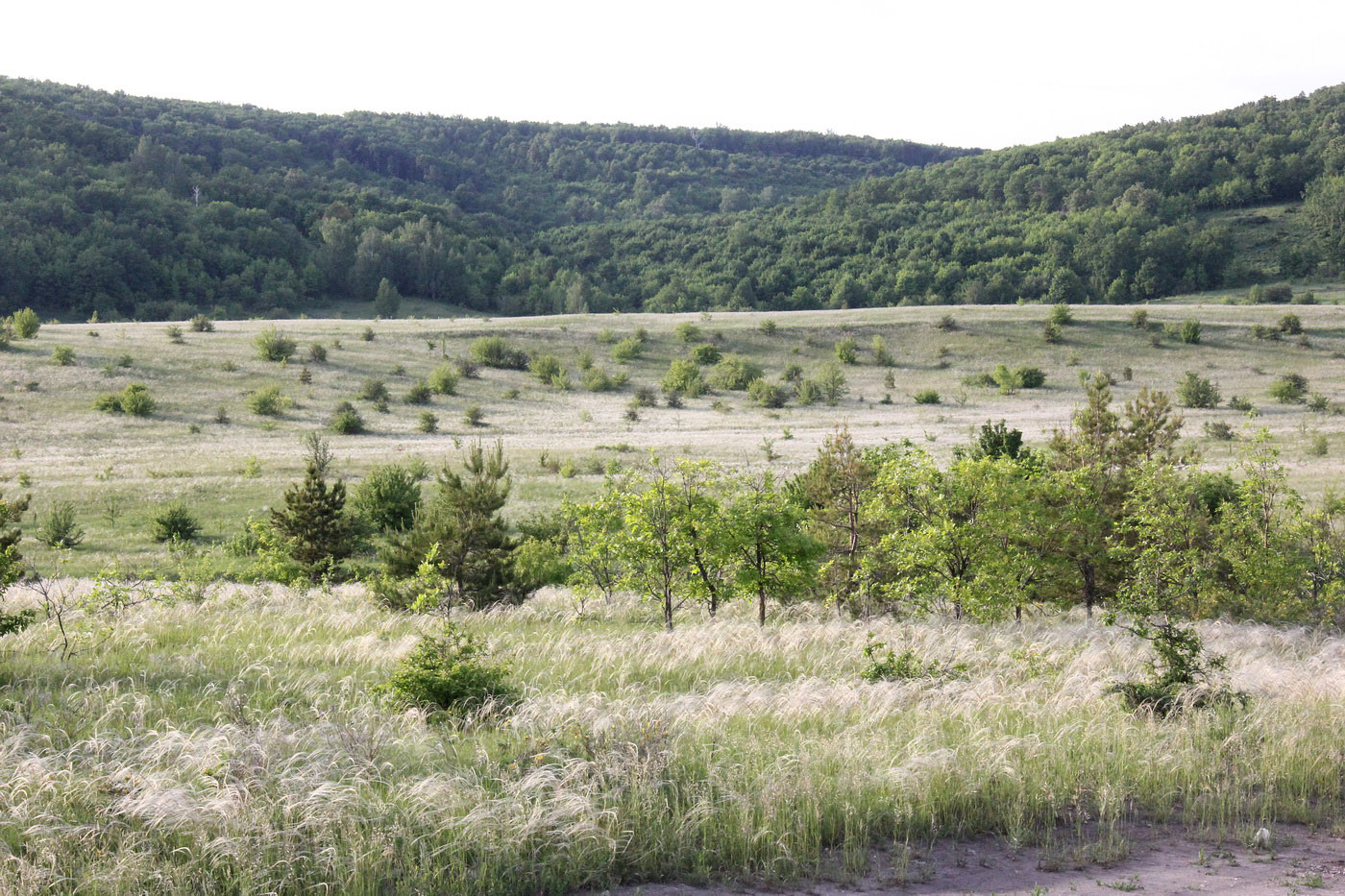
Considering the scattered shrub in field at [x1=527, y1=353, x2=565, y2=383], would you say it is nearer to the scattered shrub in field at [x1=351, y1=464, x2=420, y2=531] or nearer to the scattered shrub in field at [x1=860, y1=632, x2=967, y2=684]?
the scattered shrub in field at [x1=351, y1=464, x2=420, y2=531]

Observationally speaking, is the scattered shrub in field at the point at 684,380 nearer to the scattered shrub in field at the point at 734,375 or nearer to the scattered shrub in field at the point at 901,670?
the scattered shrub in field at the point at 734,375

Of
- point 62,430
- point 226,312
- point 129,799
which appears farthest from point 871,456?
point 226,312

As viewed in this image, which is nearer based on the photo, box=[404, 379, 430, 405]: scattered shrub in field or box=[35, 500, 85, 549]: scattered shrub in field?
box=[35, 500, 85, 549]: scattered shrub in field

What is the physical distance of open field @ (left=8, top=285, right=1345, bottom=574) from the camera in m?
29.3

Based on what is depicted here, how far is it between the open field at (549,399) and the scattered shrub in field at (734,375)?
2040mm

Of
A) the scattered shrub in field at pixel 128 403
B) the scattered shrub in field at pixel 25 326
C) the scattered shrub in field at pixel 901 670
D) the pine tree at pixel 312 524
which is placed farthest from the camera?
the scattered shrub in field at pixel 25 326

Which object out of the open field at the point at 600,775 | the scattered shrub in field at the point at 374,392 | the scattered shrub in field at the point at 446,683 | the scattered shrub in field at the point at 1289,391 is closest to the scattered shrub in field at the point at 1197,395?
the scattered shrub in field at the point at 1289,391

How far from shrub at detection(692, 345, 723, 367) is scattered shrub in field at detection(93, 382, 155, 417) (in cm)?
3012

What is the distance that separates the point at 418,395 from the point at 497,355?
965cm

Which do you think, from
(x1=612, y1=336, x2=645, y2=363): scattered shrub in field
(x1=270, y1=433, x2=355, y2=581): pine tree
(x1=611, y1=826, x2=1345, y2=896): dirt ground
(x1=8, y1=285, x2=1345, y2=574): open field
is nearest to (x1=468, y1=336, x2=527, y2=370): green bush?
(x1=8, y1=285, x2=1345, y2=574): open field

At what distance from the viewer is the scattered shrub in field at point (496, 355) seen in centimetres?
5400

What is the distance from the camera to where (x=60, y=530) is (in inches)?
872

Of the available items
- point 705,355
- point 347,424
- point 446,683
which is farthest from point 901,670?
point 705,355

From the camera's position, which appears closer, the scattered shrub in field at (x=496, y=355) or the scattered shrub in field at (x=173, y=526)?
the scattered shrub in field at (x=173, y=526)
